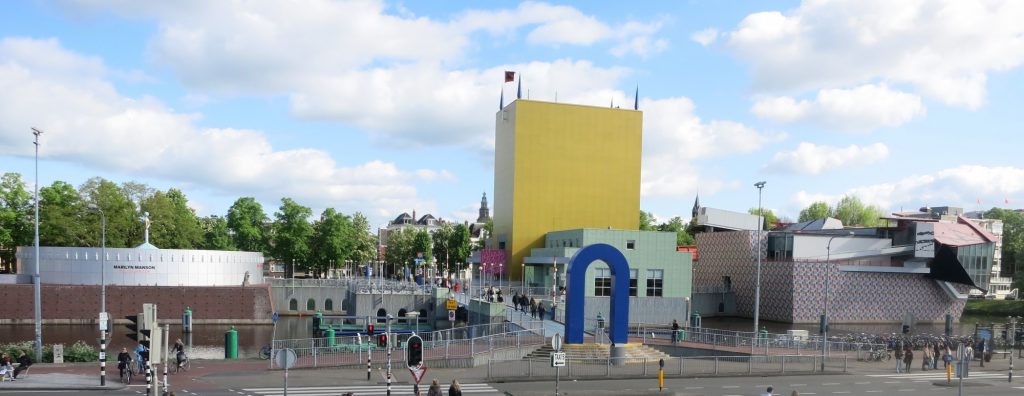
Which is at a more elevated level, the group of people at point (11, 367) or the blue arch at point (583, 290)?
the blue arch at point (583, 290)

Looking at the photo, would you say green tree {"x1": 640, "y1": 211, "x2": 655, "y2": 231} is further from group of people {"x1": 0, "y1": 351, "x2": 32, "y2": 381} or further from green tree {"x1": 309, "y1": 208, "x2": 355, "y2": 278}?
group of people {"x1": 0, "y1": 351, "x2": 32, "y2": 381}

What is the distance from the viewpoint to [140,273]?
220ft

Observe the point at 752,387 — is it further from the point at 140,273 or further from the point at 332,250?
the point at 332,250

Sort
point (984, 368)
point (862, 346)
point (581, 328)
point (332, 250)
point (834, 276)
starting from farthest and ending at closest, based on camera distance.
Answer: point (332, 250) < point (834, 276) < point (862, 346) < point (984, 368) < point (581, 328)

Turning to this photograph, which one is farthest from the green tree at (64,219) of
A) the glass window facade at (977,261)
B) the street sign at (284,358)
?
the glass window facade at (977,261)

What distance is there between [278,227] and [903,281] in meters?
74.5

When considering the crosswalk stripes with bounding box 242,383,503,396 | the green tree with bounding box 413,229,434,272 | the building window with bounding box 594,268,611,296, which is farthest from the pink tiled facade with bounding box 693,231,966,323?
the crosswalk stripes with bounding box 242,383,503,396

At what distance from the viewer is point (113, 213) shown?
263 feet

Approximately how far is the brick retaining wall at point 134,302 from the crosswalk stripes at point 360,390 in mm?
42574

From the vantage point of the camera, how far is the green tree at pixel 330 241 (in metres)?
98.6

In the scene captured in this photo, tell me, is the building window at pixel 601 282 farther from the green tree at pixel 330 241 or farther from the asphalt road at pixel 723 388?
the green tree at pixel 330 241

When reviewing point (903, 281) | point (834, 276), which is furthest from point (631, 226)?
point (903, 281)

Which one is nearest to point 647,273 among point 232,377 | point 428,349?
point 428,349

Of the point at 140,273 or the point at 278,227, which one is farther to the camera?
the point at 278,227
